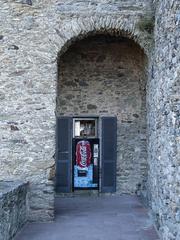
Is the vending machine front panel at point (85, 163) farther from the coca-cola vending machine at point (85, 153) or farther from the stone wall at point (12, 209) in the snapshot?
the stone wall at point (12, 209)

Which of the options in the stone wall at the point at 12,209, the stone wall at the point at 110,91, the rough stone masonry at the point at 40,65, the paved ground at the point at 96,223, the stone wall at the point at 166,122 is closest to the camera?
the stone wall at the point at 166,122

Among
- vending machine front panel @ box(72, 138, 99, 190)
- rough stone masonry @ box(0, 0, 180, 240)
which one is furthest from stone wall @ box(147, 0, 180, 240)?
vending machine front panel @ box(72, 138, 99, 190)

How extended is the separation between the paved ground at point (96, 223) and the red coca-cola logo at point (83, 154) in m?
1.02

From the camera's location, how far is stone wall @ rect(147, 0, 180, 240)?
492cm

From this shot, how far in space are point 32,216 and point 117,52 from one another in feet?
14.5

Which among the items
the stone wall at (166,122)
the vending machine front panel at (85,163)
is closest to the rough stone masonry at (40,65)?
the stone wall at (166,122)

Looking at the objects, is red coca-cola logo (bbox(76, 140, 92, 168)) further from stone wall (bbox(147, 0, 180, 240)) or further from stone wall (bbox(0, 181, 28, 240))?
stone wall (bbox(0, 181, 28, 240))

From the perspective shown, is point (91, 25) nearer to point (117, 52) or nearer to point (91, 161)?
point (117, 52)

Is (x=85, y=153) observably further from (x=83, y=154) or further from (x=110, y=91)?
(x=110, y=91)

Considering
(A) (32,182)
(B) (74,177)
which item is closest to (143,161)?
(B) (74,177)

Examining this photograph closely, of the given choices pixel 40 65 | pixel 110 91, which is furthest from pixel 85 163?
pixel 40 65

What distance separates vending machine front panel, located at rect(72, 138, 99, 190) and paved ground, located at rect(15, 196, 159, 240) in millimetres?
694

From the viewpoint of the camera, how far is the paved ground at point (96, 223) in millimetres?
6199

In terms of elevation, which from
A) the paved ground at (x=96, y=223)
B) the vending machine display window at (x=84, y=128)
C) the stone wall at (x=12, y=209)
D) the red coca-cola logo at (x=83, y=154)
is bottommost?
the paved ground at (x=96, y=223)
